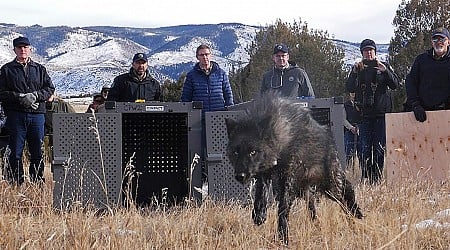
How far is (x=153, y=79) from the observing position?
842cm

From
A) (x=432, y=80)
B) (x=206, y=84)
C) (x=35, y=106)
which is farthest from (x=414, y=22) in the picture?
(x=35, y=106)

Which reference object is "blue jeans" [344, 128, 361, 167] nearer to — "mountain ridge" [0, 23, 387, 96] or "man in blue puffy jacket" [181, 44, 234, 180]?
"man in blue puffy jacket" [181, 44, 234, 180]

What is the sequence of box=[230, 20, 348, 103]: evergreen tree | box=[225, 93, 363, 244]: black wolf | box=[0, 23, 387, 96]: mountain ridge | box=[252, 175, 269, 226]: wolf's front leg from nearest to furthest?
box=[225, 93, 363, 244]: black wolf < box=[252, 175, 269, 226]: wolf's front leg < box=[230, 20, 348, 103]: evergreen tree < box=[0, 23, 387, 96]: mountain ridge

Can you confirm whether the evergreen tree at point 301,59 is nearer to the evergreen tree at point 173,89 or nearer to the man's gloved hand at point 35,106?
the evergreen tree at point 173,89

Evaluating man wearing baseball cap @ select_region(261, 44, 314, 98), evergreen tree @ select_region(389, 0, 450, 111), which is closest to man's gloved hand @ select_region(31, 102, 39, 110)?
man wearing baseball cap @ select_region(261, 44, 314, 98)

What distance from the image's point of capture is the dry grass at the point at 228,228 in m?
4.87

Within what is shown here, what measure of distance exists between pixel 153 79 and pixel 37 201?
2.26m

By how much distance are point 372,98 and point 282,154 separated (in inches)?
183

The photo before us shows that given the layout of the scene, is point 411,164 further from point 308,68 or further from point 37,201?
point 308,68

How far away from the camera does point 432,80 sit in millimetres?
8508

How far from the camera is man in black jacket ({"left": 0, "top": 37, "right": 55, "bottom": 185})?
837 centimetres

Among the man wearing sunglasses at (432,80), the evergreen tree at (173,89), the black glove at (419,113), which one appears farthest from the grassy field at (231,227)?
the evergreen tree at (173,89)

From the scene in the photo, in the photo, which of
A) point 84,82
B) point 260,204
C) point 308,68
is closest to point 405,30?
point 308,68

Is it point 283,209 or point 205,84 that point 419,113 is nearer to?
point 205,84
